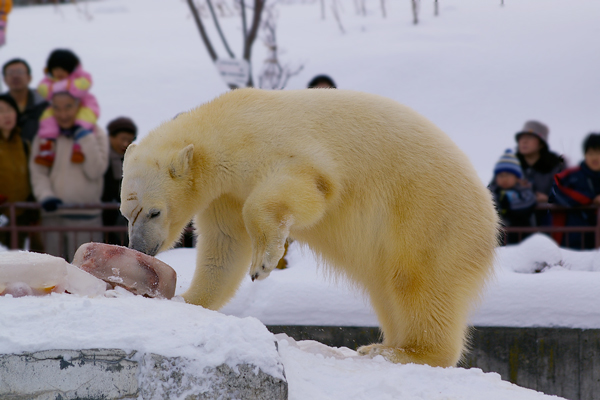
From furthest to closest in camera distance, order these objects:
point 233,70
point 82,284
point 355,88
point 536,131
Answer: point 355,88 < point 233,70 < point 536,131 < point 82,284

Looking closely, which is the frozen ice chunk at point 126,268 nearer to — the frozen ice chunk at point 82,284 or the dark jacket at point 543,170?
the frozen ice chunk at point 82,284

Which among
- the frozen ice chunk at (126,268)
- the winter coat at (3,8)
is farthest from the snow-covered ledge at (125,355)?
the winter coat at (3,8)

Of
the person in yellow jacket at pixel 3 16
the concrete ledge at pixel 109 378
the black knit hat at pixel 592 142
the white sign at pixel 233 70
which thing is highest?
the person in yellow jacket at pixel 3 16

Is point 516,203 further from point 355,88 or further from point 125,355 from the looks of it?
point 355,88

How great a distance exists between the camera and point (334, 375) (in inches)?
105

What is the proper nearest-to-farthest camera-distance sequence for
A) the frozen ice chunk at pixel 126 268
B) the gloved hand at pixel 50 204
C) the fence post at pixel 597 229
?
the frozen ice chunk at pixel 126 268
the fence post at pixel 597 229
the gloved hand at pixel 50 204

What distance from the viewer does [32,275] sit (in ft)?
8.69

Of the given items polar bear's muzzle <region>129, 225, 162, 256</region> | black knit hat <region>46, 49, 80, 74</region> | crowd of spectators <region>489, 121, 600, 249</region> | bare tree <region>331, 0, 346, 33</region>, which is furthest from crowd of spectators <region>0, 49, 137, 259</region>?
bare tree <region>331, 0, 346, 33</region>

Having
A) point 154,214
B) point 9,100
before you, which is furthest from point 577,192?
point 9,100

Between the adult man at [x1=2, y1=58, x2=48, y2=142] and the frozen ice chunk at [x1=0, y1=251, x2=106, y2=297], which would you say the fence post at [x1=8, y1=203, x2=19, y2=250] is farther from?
the frozen ice chunk at [x1=0, y1=251, x2=106, y2=297]

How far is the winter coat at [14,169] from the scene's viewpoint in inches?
225

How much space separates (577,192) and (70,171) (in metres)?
4.33

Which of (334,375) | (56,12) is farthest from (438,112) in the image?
(56,12)

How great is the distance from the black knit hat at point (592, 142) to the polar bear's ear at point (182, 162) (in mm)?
3361
